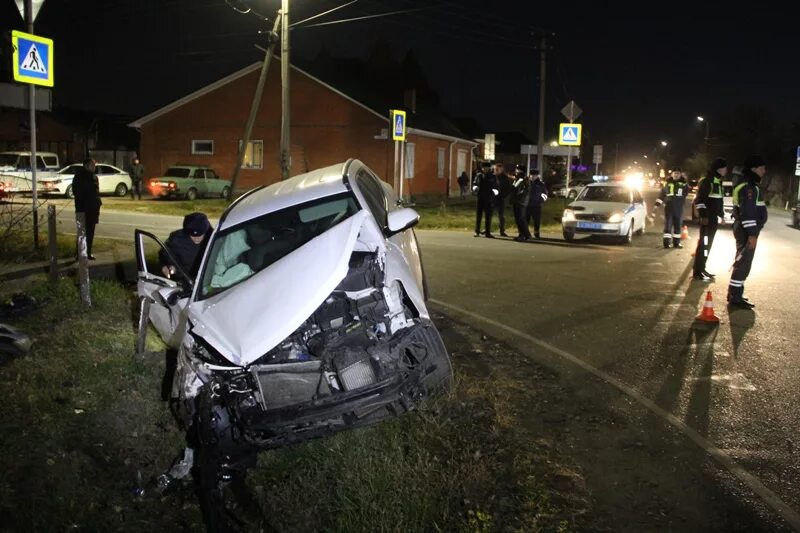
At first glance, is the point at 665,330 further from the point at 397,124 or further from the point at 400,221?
the point at 397,124

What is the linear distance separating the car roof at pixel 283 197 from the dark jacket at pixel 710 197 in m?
7.67

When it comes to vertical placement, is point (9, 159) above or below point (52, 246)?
above

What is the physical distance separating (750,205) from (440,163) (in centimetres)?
3135

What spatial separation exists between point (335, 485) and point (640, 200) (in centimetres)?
1609

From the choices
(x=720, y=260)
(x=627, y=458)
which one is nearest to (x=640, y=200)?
(x=720, y=260)

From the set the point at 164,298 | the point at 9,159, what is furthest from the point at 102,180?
the point at 164,298

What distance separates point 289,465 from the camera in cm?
471

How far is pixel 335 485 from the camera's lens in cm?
429

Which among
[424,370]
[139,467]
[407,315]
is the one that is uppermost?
[407,315]

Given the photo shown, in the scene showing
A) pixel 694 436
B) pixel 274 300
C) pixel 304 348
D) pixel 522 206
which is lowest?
pixel 694 436

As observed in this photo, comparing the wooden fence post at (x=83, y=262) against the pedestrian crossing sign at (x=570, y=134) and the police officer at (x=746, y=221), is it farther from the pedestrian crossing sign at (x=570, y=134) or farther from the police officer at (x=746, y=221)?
the pedestrian crossing sign at (x=570, y=134)

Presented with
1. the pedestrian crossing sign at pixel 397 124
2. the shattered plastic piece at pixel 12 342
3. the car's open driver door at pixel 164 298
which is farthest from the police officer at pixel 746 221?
the pedestrian crossing sign at pixel 397 124

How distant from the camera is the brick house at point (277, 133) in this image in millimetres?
33844

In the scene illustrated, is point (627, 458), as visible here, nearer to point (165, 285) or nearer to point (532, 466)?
point (532, 466)
